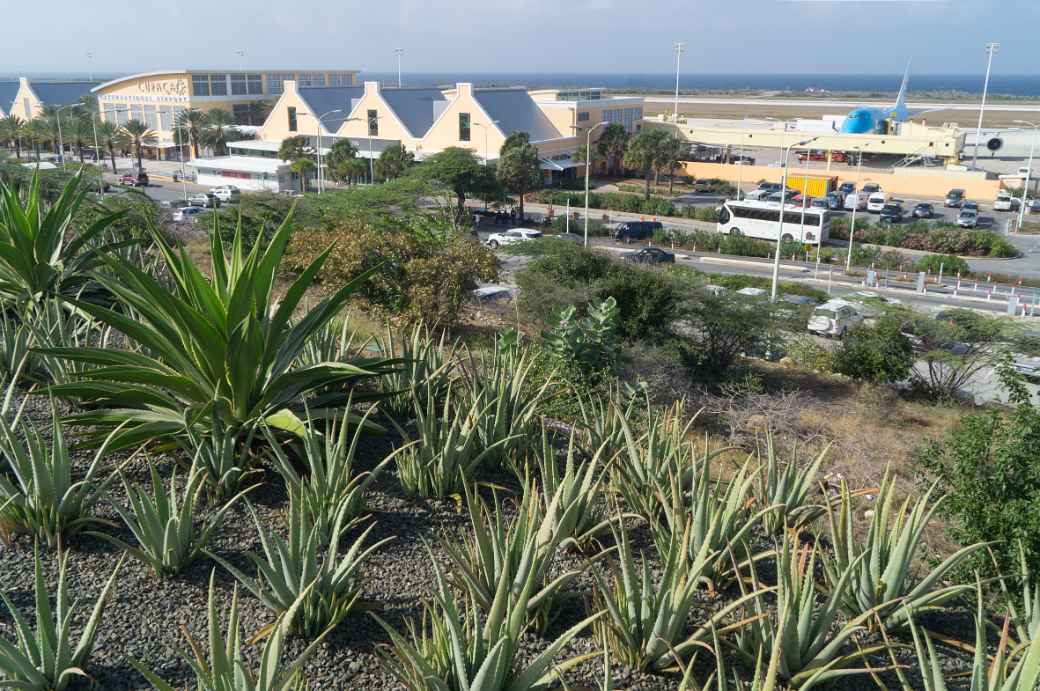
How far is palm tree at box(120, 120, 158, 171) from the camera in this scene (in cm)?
5962

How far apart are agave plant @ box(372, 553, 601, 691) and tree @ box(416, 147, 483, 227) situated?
37603mm

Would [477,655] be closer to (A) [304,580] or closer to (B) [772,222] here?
(A) [304,580]

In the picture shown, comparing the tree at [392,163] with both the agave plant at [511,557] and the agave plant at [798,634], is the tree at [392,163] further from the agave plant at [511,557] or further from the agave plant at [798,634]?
the agave plant at [798,634]

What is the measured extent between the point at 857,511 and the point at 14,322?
28.2 ft

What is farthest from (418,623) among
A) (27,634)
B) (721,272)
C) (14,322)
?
(721,272)

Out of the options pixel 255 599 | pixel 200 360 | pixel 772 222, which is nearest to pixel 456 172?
pixel 772 222

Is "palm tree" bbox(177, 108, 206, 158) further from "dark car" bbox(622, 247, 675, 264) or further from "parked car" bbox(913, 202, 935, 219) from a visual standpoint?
"parked car" bbox(913, 202, 935, 219)

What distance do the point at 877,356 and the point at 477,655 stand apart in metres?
17.0

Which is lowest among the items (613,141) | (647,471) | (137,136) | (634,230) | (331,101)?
(634,230)

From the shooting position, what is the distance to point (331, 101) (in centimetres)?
6362

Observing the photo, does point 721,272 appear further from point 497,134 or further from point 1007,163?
point 1007,163

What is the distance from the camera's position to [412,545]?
5391mm

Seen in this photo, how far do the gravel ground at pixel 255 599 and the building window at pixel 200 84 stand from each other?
6898 cm

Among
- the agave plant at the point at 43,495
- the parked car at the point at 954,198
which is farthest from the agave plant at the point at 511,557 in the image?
the parked car at the point at 954,198
